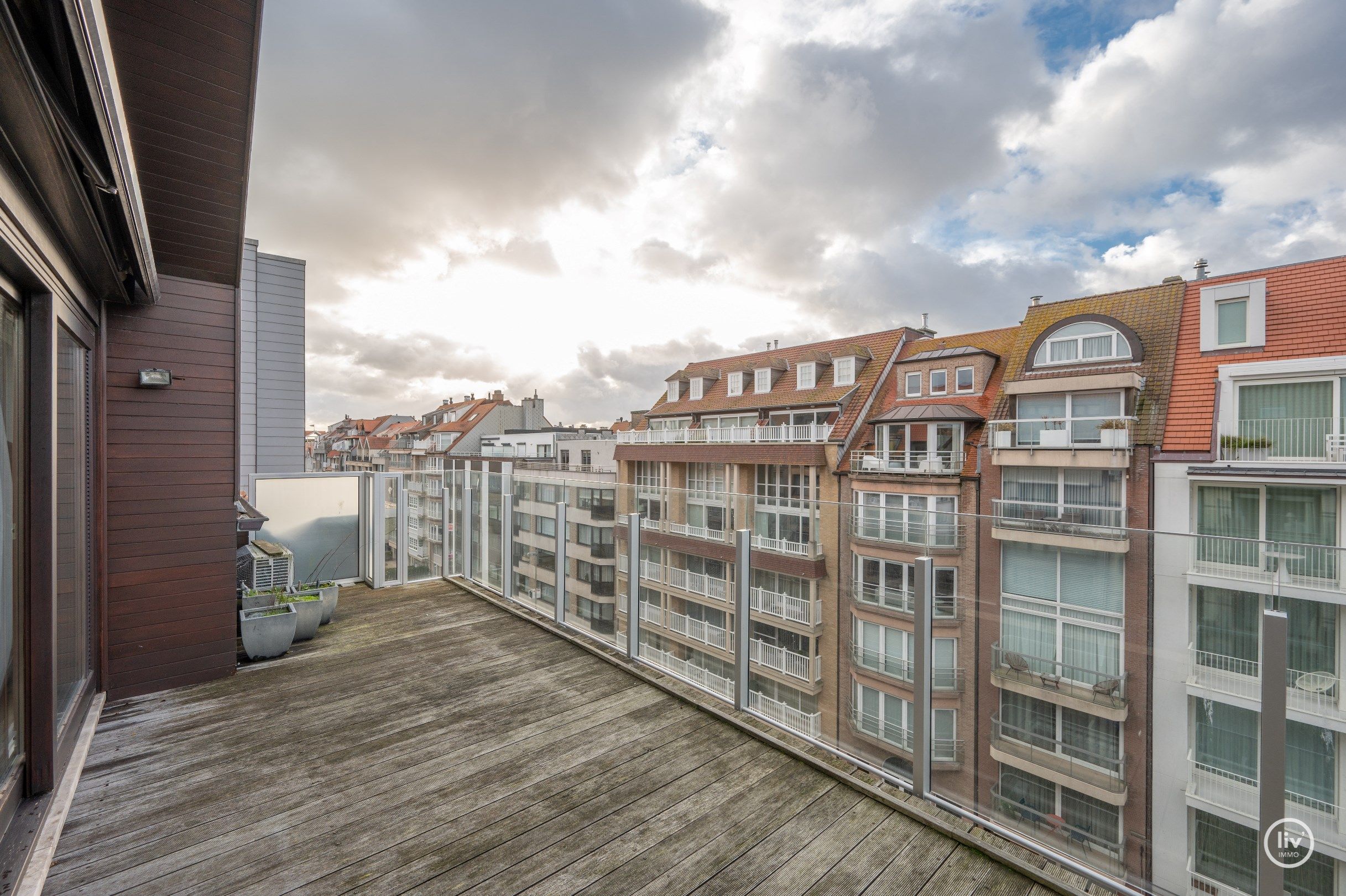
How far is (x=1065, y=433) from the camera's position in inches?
456

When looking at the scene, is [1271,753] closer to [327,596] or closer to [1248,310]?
[327,596]

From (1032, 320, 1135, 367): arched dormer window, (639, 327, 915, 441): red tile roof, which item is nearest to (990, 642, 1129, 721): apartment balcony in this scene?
(1032, 320, 1135, 367): arched dormer window

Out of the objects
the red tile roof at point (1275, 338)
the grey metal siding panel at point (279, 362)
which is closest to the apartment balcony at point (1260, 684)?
the red tile roof at point (1275, 338)

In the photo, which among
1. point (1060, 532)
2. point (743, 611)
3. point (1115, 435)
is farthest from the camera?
point (1115, 435)

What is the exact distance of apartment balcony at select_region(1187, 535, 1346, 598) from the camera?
1.39 metres

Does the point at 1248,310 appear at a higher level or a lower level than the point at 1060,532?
higher

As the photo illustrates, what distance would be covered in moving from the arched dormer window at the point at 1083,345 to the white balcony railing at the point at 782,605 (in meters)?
12.9

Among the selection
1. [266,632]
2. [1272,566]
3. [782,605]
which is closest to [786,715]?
[782,605]

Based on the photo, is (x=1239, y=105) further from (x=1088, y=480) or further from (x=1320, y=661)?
(x=1320, y=661)

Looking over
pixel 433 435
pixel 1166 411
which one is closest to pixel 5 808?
pixel 1166 411

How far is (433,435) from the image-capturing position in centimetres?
4019

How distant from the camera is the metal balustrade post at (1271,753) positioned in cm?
141

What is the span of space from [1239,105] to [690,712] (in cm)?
1804

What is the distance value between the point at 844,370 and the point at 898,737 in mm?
15824
